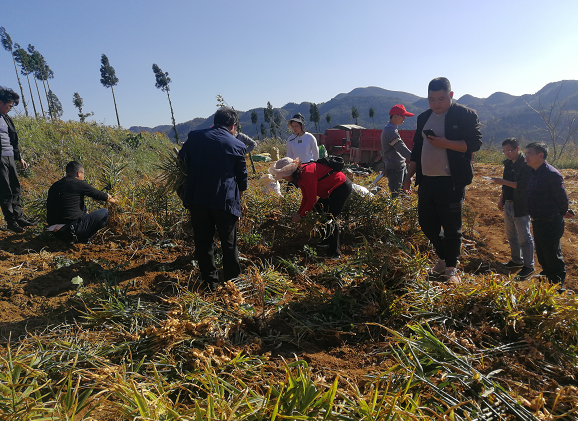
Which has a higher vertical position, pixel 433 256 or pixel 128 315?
pixel 128 315

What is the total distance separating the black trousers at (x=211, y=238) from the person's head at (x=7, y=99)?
11.2 feet

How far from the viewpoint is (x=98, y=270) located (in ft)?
10.6

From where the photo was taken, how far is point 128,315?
225 centimetres

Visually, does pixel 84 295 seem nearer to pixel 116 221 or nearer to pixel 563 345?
pixel 116 221

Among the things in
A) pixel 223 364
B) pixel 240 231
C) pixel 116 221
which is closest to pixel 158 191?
pixel 116 221

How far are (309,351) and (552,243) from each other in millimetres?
2602

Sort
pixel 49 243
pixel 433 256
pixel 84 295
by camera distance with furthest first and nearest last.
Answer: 1. pixel 49 243
2. pixel 433 256
3. pixel 84 295

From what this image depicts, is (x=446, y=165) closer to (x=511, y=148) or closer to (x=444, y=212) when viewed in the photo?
(x=444, y=212)

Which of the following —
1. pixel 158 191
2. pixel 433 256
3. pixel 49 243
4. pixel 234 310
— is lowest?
pixel 433 256

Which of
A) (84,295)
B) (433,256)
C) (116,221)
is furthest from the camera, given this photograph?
→ (116,221)

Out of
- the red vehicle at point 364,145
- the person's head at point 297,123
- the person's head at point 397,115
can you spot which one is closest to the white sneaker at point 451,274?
the person's head at point 397,115

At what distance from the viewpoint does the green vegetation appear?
136cm

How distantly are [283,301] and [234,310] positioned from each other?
0.45 meters

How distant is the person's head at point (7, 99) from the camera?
4016mm
